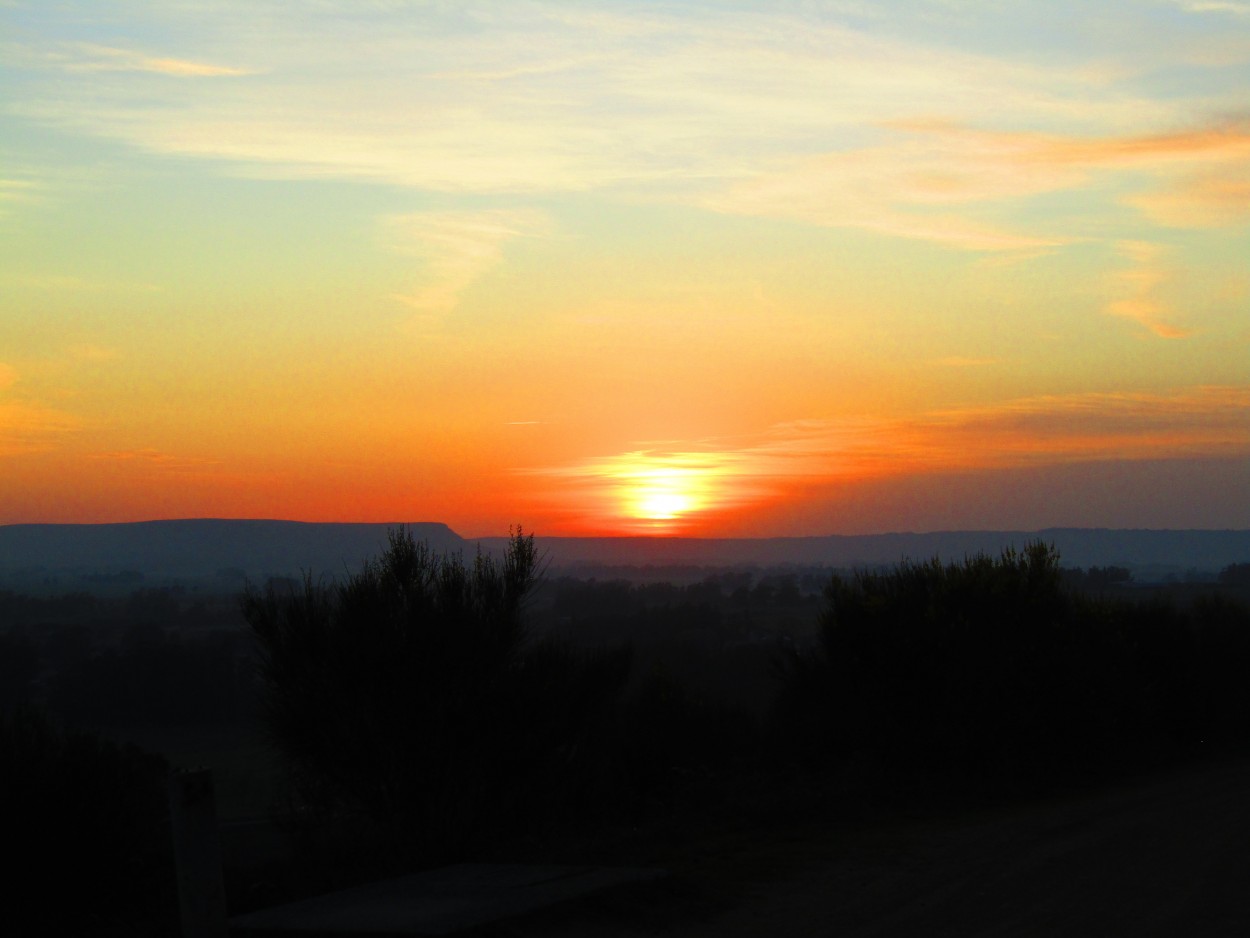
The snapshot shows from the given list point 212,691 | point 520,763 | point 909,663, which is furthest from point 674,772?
point 212,691

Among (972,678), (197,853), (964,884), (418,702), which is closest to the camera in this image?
(197,853)

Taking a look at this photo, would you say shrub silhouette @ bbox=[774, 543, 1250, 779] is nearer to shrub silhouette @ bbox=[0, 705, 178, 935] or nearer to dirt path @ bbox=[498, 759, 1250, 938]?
dirt path @ bbox=[498, 759, 1250, 938]

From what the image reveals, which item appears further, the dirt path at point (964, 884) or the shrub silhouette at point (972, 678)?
the shrub silhouette at point (972, 678)

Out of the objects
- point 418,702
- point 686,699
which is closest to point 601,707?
point 418,702

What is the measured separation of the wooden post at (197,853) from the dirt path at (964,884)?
2.24 metres

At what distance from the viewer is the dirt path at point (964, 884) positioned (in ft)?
30.9

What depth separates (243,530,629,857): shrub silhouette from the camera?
14.7 metres

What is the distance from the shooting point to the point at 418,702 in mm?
14734

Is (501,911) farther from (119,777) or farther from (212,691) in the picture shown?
(212,691)

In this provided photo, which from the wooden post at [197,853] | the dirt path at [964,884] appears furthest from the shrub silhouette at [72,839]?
the dirt path at [964,884]

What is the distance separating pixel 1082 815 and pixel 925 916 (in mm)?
7684

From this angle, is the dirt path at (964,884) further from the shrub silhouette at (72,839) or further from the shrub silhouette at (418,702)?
the shrub silhouette at (72,839)

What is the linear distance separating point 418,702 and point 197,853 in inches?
289

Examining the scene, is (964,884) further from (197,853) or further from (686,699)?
(686,699)
